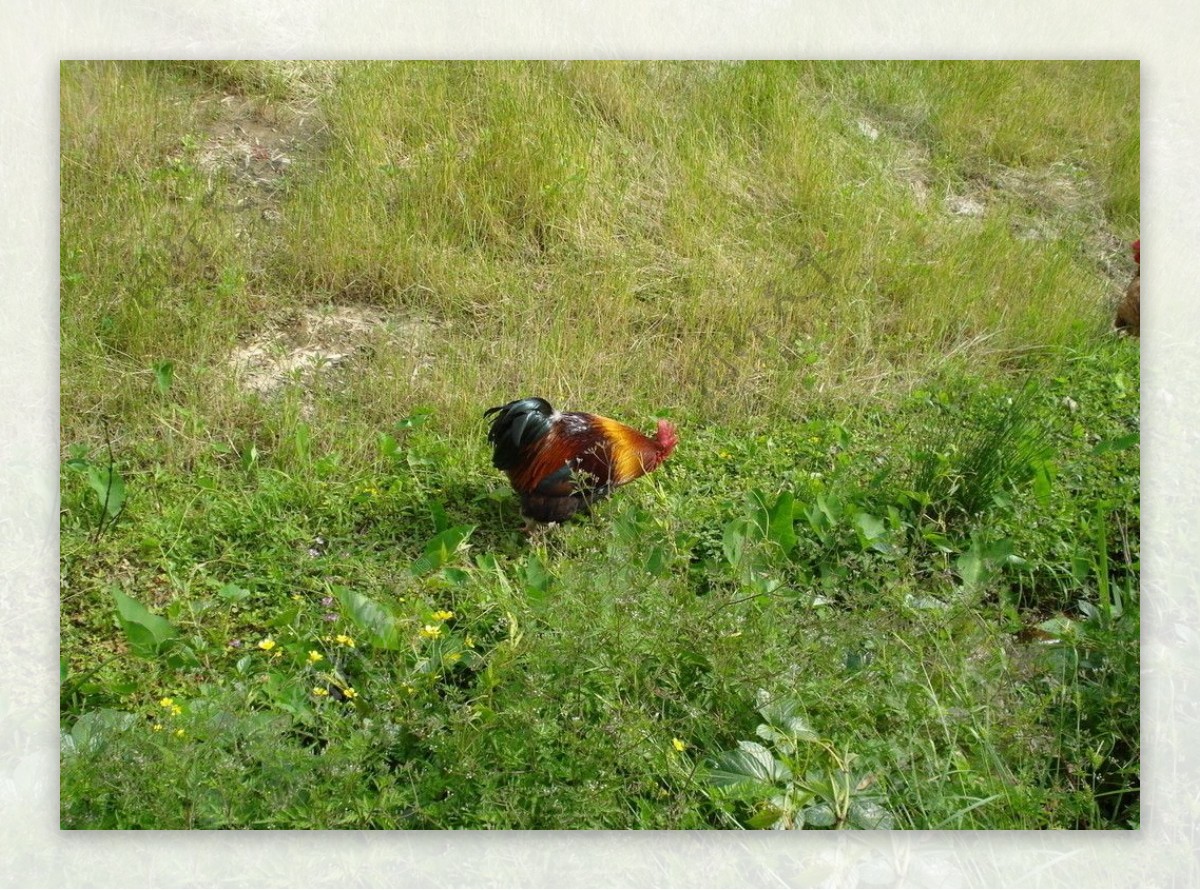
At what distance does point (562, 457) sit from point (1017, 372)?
4.25ft

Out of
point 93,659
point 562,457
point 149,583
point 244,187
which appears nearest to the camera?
point 93,659

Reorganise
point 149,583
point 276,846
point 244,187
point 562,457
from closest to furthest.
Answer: point 276,846, point 149,583, point 562,457, point 244,187

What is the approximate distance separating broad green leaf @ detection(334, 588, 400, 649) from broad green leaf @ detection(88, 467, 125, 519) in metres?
0.56

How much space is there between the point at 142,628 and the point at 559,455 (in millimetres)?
993

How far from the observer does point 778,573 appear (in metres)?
2.52

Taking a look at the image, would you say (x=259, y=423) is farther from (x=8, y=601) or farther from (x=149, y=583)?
(x=8, y=601)

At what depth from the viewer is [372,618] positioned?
238 centimetres

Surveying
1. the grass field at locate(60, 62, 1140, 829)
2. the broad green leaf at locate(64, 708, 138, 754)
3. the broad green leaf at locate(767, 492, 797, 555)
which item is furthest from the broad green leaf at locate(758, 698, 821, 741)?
the broad green leaf at locate(64, 708, 138, 754)

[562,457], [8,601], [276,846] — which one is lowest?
[276,846]

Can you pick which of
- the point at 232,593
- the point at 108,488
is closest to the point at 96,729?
the point at 232,593

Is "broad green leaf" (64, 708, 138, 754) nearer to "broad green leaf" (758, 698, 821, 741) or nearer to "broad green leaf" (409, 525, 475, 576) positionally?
"broad green leaf" (409, 525, 475, 576)

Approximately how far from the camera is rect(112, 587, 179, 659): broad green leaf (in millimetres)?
2322

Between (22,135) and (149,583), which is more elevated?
(22,135)

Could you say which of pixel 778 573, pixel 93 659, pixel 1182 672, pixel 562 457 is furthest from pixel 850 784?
pixel 93 659
